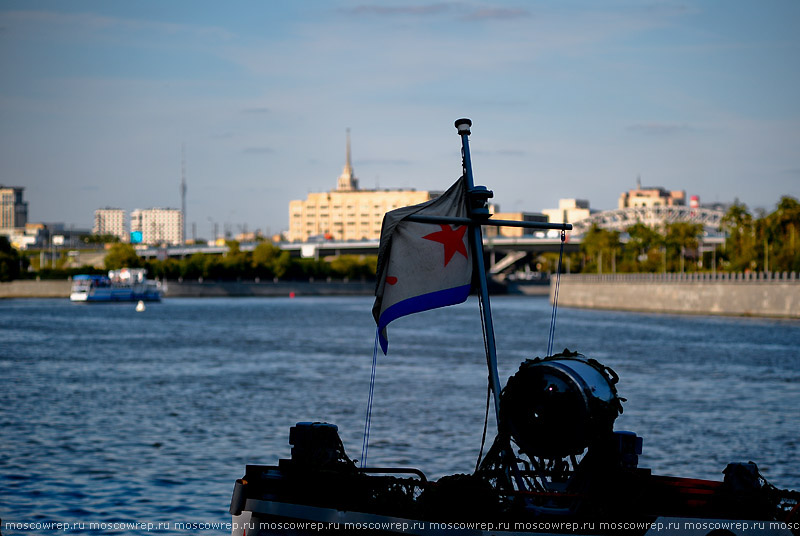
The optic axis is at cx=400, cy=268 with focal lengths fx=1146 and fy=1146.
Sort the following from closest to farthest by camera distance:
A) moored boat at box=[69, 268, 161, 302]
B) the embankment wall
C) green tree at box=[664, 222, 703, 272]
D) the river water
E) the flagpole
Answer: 1. the flagpole
2. the river water
3. the embankment wall
4. moored boat at box=[69, 268, 161, 302]
5. green tree at box=[664, 222, 703, 272]

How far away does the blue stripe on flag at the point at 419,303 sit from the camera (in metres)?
15.8

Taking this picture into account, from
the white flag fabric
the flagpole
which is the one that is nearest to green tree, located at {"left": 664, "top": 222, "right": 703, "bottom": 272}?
the flagpole

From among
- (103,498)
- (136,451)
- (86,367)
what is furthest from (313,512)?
(86,367)

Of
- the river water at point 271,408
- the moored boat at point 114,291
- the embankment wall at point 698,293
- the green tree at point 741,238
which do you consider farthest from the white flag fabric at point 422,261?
the moored boat at point 114,291

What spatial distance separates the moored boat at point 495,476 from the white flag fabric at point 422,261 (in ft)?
0.05

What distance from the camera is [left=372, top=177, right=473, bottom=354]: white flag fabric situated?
51.5 feet

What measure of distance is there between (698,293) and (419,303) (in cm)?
13579

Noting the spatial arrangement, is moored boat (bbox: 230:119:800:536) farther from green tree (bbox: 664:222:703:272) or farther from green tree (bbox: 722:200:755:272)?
green tree (bbox: 664:222:703:272)

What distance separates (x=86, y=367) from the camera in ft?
214

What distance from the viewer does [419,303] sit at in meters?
16.0

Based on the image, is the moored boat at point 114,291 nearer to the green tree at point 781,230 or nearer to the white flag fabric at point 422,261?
the green tree at point 781,230

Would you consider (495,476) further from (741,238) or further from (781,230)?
(741,238)

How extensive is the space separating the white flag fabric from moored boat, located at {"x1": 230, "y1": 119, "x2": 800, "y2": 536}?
0.02 metres

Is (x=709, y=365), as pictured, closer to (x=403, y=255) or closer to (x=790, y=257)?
(x=403, y=255)
